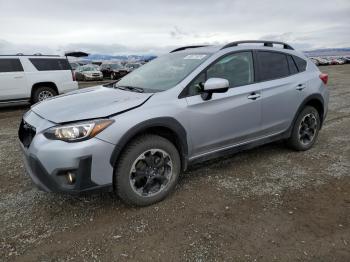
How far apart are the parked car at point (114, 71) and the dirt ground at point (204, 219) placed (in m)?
23.5

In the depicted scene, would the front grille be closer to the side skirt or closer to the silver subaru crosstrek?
the silver subaru crosstrek

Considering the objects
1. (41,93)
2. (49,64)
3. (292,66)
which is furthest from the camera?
(49,64)

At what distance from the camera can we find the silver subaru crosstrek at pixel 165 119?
3031 millimetres

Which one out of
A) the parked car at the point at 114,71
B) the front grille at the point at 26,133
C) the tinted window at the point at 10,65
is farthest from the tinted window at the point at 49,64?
the parked car at the point at 114,71

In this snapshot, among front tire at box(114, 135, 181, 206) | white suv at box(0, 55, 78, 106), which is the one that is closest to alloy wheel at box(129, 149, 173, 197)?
front tire at box(114, 135, 181, 206)

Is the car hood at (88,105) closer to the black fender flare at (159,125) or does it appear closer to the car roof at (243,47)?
the black fender flare at (159,125)

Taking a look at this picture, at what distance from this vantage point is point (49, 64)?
36.7 feet

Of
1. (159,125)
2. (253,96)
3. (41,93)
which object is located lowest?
(41,93)

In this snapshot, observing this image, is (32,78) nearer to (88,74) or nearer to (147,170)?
(147,170)

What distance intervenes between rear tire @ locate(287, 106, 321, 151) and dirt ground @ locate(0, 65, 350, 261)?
47cm

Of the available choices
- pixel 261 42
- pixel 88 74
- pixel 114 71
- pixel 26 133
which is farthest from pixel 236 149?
pixel 114 71

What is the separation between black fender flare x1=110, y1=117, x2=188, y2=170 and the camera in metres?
3.12

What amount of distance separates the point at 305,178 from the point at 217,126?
1.37m

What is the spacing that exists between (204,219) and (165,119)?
3.50 feet
